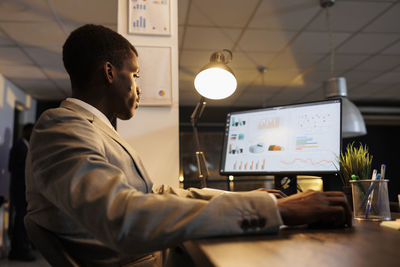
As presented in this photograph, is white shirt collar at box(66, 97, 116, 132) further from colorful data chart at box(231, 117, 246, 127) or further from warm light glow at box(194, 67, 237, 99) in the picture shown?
colorful data chart at box(231, 117, 246, 127)

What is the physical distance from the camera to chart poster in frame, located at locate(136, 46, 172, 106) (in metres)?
1.63

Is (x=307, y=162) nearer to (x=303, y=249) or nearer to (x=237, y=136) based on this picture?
(x=237, y=136)

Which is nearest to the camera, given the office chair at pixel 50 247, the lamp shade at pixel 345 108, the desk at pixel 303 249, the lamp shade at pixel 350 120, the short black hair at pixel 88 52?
the desk at pixel 303 249

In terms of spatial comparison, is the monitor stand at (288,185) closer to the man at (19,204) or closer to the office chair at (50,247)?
the office chair at (50,247)

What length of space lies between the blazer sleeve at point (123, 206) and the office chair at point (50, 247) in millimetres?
102

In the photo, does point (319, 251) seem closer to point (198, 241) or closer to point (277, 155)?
point (198, 241)

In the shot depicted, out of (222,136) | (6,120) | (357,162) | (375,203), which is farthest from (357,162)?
(222,136)

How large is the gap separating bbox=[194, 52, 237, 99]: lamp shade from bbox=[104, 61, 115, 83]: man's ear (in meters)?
0.48

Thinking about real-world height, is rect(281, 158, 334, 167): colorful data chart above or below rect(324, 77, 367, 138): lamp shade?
below

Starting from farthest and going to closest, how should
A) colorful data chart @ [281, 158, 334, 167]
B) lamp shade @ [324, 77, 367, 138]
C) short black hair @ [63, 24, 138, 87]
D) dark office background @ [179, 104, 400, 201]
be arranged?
dark office background @ [179, 104, 400, 201] < lamp shade @ [324, 77, 367, 138] < colorful data chart @ [281, 158, 334, 167] < short black hair @ [63, 24, 138, 87]

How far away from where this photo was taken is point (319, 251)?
1.85 ft

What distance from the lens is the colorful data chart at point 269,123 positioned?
59.5 inches

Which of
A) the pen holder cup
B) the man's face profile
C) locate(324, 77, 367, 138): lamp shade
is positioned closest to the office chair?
the man's face profile

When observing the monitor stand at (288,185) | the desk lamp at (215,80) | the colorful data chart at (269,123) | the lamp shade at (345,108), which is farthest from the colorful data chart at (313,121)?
the lamp shade at (345,108)
